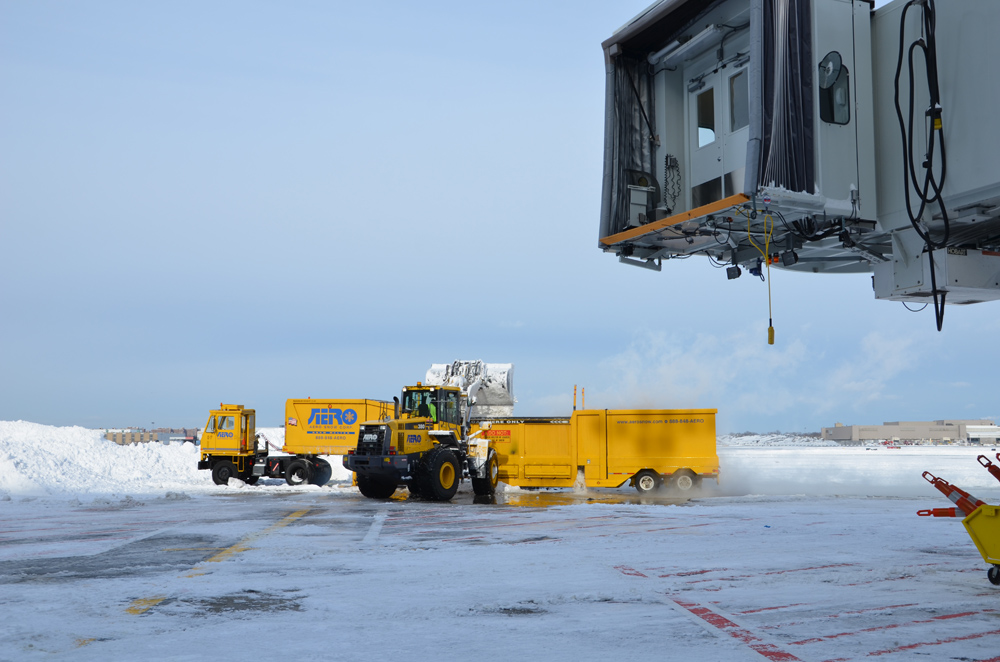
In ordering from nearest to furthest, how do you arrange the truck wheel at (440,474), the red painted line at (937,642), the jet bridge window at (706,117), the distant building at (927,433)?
the red painted line at (937,642)
the jet bridge window at (706,117)
the truck wheel at (440,474)
the distant building at (927,433)

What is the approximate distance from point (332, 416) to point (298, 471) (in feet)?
6.48

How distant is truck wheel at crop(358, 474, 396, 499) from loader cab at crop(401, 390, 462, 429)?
1.77m

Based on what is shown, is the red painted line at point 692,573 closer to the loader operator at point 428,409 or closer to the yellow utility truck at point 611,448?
the loader operator at point 428,409

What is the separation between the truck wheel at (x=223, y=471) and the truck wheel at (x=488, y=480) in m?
8.62

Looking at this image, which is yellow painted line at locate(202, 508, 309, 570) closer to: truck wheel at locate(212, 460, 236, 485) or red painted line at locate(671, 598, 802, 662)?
red painted line at locate(671, 598, 802, 662)

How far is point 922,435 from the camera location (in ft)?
388

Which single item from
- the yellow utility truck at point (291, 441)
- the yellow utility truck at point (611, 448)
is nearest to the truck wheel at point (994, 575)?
the yellow utility truck at point (611, 448)

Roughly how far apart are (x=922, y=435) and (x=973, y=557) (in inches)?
4873

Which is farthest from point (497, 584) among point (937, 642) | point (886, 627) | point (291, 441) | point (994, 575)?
point (291, 441)

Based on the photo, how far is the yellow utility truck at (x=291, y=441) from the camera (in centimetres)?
2448

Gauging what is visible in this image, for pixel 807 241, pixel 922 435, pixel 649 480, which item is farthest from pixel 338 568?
pixel 922 435

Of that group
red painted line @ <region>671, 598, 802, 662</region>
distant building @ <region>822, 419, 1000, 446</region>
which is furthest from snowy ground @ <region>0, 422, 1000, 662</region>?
distant building @ <region>822, 419, 1000, 446</region>

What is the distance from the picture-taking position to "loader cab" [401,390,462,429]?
19.6 meters

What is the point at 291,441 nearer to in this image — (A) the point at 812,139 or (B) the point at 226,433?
(B) the point at 226,433
